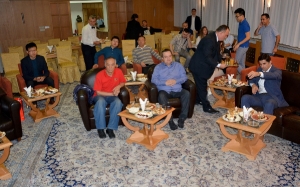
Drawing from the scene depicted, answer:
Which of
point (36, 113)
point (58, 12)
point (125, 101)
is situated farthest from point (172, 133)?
point (58, 12)

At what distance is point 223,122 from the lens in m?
3.91

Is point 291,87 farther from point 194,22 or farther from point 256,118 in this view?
point 194,22

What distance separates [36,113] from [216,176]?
3.69 m

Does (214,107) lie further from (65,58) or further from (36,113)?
(65,58)

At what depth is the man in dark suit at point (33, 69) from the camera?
5.86m

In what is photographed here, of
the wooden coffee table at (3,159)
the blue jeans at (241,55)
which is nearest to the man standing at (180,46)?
the blue jeans at (241,55)

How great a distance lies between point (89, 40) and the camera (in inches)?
296

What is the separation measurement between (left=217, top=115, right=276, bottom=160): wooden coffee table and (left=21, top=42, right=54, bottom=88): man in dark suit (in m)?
3.83

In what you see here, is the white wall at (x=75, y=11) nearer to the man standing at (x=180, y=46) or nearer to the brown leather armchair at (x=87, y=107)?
the man standing at (x=180, y=46)

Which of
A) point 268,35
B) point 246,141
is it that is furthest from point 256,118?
point 268,35

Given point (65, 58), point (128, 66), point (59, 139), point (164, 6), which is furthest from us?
point (164, 6)

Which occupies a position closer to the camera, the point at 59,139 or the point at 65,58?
the point at 59,139

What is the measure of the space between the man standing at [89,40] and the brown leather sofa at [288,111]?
4313 mm

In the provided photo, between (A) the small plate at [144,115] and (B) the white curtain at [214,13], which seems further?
(B) the white curtain at [214,13]
